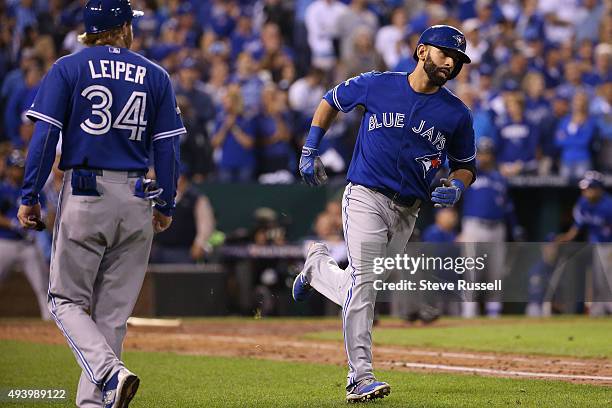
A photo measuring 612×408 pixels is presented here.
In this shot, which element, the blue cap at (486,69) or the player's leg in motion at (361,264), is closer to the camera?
the player's leg in motion at (361,264)

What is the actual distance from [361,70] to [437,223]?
2.69 m

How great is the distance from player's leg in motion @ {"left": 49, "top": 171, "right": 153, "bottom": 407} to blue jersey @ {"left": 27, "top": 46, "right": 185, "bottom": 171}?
131 millimetres

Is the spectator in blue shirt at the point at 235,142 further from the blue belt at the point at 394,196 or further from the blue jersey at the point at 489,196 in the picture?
the blue belt at the point at 394,196

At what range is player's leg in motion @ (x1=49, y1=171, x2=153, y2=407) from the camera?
5.47m

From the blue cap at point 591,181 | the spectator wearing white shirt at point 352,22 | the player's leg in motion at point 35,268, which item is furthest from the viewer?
the spectator wearing white shirt at point 352,22

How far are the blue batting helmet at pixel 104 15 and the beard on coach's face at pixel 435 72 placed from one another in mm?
1757

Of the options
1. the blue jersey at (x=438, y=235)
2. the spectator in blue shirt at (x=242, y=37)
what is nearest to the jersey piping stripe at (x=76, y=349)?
the blue jersey at (x=438, y=235)

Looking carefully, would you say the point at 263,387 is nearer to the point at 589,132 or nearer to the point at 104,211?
the point at 104,211

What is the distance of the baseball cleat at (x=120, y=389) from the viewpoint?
5.28m

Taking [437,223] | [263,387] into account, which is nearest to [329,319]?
[437,223]

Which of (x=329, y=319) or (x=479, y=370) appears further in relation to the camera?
(x=329, y=319)

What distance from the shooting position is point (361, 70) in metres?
15.3

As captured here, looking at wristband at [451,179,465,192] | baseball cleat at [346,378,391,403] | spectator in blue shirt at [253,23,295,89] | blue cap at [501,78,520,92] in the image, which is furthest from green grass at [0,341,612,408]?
blue cap at [501,78,520,92]

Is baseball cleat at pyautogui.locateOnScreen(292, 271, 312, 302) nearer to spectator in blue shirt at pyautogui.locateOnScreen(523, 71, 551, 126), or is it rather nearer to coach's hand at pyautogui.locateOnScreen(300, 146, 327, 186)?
coach's hand at pyautogui.locateOnScreen(300, 146, 327, 186)
